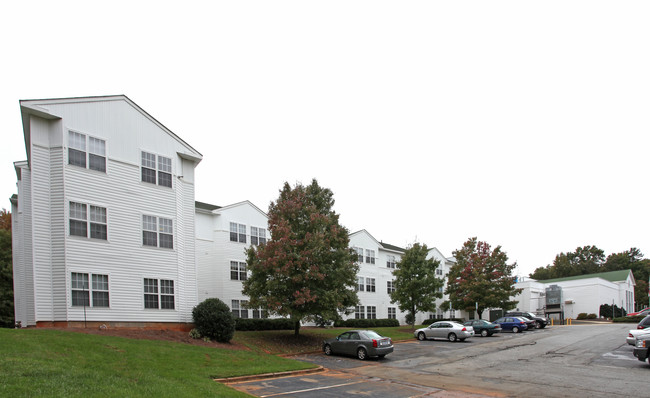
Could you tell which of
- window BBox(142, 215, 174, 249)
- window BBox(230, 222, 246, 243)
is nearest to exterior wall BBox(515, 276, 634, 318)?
window BBox(230, 222, 246, 243)

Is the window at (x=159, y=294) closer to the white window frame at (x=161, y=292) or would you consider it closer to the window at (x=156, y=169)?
the white window frame at (x=161, y=292)

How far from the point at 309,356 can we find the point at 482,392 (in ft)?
37.6

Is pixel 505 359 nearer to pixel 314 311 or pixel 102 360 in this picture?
pixel 314 311

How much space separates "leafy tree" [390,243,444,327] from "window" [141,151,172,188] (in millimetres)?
23937

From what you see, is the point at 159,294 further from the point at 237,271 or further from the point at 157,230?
the point at 237,271

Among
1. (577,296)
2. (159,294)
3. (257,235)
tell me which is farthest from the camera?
(577,296)

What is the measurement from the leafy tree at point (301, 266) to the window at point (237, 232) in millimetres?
8245

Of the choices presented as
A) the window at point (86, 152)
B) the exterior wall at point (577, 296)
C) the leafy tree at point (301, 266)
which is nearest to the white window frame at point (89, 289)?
the window at point (86, 152)

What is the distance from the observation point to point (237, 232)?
3669 centimetres

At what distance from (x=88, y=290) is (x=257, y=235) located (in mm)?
18081

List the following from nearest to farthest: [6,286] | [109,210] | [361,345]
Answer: [109,210], [361,345], [6,286]

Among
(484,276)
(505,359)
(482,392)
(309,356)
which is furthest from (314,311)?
(484,276)

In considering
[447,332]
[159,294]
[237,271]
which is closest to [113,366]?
[159,294]

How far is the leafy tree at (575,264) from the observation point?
10950 centimetres
